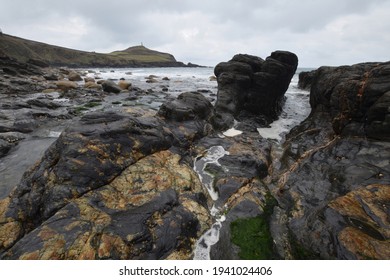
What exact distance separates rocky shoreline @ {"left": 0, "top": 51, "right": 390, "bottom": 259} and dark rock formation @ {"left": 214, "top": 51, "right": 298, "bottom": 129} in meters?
9.55

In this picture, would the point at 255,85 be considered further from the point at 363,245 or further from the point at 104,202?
the point at 104,202

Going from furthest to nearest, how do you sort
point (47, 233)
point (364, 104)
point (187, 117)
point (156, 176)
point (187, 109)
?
1. point (187, 109)
2. point (187, 117)
3. point (364, 104)
4. point (156, 176)
5. point (47, 233)

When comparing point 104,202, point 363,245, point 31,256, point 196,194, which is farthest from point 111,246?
point 363,245

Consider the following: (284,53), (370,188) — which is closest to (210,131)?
(370,188)

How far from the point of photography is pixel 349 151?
935cm

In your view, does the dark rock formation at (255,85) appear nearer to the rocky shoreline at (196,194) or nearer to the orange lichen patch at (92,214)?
the rocky shoreline at (196,194)

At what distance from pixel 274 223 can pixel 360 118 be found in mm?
6592

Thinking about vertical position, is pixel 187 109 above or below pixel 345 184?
above

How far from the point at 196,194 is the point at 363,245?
486cm

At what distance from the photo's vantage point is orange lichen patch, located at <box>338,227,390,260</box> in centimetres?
518

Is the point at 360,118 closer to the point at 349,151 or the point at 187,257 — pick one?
the point at 349,151

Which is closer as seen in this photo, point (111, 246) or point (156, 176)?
point (111, 246)

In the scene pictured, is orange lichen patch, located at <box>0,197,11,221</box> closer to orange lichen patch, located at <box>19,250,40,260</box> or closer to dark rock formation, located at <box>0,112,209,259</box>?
dark rock formation, located at <box>0,112,209,259</box>

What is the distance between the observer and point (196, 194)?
818cm
